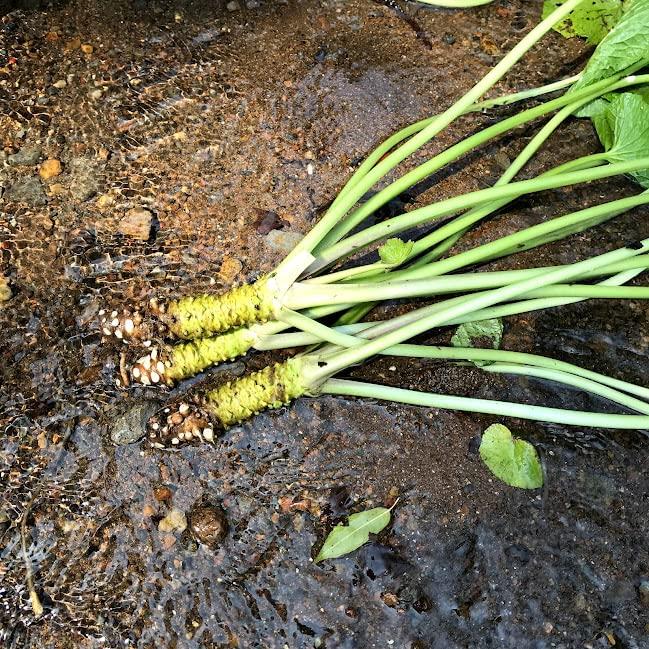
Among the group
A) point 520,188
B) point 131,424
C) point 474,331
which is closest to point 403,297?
point 474,331

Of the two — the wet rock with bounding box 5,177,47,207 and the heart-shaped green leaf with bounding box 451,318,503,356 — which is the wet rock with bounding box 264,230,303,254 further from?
the wet rock with bounding box 5,177,47,207

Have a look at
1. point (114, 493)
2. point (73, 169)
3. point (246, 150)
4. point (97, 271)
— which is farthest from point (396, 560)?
point (73, 169)

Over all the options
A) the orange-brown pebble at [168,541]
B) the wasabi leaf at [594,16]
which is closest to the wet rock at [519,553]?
the orange-brown pebble at [168,541]

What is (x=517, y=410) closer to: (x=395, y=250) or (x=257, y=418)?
(x=395, y=250)

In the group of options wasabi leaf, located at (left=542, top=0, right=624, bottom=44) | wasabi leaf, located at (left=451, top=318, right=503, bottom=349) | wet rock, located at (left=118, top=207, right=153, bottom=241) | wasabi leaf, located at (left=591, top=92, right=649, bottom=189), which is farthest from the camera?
wasabi leaf, located at (left=542, top=0, right=624, bottom=44)

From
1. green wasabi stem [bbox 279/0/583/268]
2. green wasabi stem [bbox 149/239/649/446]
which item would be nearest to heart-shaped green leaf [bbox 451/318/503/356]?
green wasabi stem [bbox 149/239/649/446]

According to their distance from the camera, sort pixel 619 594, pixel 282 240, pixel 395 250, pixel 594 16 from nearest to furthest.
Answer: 1. pixel 395 250
2. pixel 619 594
3. pixel 282 240
4. pixel 594 16
